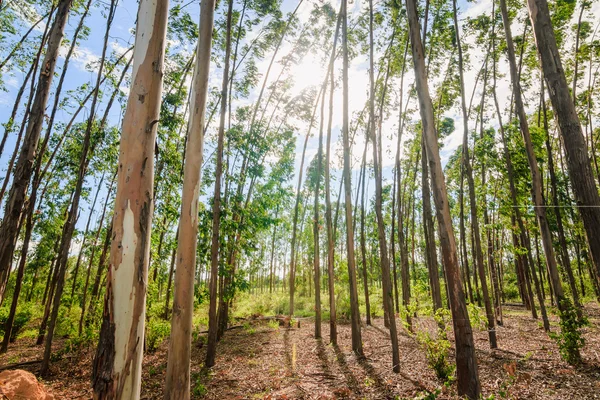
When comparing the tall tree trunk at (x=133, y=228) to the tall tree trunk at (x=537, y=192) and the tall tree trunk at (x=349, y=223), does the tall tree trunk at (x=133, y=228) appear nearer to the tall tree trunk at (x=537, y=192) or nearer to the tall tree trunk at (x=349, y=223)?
the tall tree trunk at (x=349, y=223)

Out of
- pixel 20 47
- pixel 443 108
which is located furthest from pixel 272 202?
pixel 20 47

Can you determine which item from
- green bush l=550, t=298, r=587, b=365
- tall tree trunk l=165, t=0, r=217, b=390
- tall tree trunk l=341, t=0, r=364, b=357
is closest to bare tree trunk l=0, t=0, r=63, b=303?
tall tree trunk l=165, t=0, r=217, b=390

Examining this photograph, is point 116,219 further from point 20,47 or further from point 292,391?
point 20,47

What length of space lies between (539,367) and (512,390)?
1.76 metres

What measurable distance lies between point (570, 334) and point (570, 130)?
4.85 metres

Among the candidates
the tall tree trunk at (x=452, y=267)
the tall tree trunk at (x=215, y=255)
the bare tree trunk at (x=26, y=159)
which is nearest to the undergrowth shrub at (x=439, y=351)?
the tall tree trunk at (x=452, y=267)

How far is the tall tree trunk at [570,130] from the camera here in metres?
2.37

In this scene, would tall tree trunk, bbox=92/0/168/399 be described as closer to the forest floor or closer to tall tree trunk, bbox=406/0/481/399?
the forest floor

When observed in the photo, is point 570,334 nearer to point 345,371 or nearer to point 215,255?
point 345,371

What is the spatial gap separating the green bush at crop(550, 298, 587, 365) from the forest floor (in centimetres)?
18

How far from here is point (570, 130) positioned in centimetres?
256

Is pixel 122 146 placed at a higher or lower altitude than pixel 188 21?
lower

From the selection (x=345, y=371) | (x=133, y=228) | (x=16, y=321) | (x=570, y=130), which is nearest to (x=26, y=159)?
(x=133, y=228)

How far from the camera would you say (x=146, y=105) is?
208 centimetres
